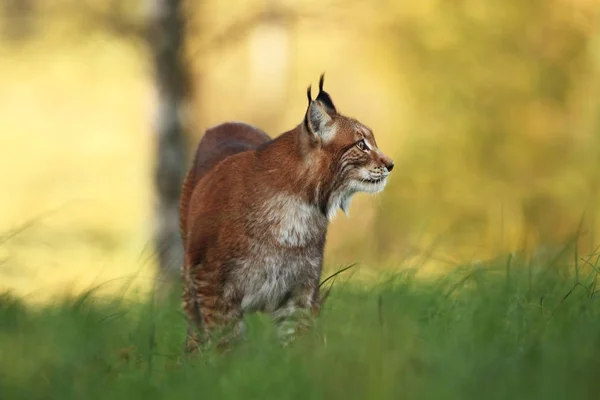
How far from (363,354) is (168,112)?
→ 6352 mm

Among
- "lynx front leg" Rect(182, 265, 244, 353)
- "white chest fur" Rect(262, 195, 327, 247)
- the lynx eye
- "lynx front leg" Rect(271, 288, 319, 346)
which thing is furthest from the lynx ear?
"lynx front leg" Rect(182, 265, 244, 353)

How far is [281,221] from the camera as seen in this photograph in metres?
5.50

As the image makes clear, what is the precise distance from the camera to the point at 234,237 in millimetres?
5512

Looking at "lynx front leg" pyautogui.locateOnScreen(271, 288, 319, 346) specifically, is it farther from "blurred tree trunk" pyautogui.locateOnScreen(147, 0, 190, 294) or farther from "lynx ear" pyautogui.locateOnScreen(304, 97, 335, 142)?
"blurred tree trunk" pyautogui.locateOnScreen(147, 0, 190, 294)

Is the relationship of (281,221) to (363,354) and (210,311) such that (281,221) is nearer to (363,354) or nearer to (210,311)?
→ (210,311)

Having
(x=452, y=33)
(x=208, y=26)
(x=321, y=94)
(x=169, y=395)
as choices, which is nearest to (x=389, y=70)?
(x=452, y=33)

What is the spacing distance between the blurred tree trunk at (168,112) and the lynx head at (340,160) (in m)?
4.28

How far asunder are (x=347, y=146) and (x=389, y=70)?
937cm

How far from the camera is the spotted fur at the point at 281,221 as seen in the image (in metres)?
5.48

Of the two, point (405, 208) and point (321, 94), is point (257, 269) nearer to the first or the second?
point (321, 94)

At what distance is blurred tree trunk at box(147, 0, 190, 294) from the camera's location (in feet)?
31.7

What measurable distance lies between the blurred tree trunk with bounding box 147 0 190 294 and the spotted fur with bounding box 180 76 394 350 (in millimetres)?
4072

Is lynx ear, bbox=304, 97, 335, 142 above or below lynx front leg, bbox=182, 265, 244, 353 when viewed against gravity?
above

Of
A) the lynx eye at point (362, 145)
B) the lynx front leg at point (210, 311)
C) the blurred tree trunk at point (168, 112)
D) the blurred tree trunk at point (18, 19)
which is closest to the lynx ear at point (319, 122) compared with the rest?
the lynx eye at point (362, 145)
